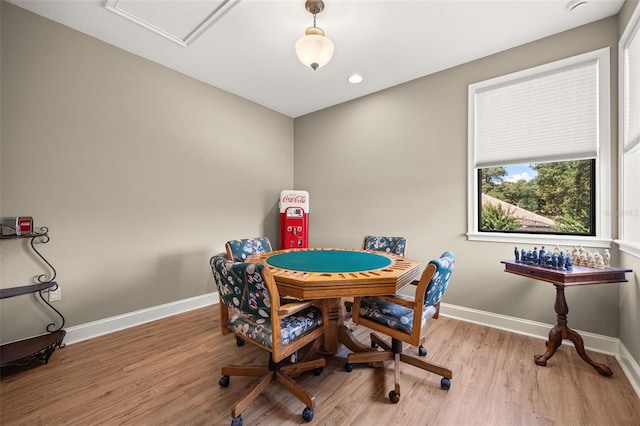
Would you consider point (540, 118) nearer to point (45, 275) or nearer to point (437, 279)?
point (437, 279)

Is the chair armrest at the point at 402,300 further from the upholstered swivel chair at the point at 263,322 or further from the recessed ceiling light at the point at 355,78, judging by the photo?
the recessed ceiling light at the point at 355,78

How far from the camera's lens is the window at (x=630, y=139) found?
1.83 m

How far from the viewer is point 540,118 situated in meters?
2.48

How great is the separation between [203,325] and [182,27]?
2934mm

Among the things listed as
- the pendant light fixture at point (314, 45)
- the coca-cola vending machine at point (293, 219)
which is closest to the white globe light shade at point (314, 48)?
the pendant light fixture at point (314, 45)

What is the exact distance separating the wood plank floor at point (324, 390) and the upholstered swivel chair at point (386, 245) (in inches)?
34.8

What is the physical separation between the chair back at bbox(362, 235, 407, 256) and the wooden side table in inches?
35.9

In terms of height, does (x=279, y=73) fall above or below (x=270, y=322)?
above

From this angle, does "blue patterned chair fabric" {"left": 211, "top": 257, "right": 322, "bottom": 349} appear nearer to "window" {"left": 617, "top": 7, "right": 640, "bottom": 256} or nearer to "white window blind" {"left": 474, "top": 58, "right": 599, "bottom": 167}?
"window" {"left": 617, "top": 7, "right": 640, "bottom": 256}

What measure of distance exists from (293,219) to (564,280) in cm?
298

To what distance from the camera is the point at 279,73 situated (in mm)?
3078

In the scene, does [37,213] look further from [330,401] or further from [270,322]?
[330,401]

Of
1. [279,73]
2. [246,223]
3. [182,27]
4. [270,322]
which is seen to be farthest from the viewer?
[246,223]

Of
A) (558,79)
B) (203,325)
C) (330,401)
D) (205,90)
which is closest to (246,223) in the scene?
(203,325)
